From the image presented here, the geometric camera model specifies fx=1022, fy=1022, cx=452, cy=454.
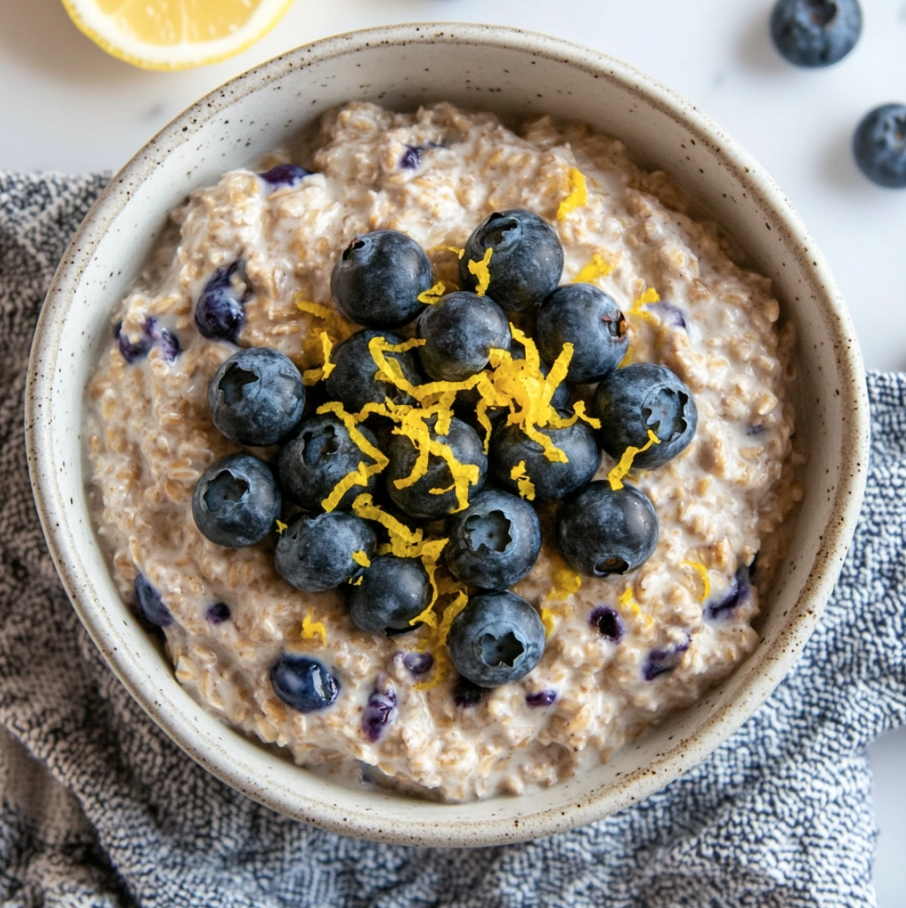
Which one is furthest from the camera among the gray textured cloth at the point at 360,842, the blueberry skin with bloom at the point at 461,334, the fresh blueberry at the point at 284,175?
the gray textured cloth at the point at 360,842

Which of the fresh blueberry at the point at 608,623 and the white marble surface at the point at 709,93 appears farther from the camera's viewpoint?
the white marble surface at the point at 709,93

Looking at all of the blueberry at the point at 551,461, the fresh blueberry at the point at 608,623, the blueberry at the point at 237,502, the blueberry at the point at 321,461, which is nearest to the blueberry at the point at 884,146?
the blueberry at the point at 551,461

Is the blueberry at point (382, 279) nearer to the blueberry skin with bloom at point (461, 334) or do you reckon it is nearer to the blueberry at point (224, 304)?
the blueberry skin with bloom at point (461, 334)

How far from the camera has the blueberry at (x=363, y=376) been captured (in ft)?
4.93

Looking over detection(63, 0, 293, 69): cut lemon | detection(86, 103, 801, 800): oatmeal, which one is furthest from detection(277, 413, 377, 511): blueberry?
detection(63, 0, 293, 69): cut lemon

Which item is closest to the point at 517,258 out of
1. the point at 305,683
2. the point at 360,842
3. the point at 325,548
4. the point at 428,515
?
the point at 428,515

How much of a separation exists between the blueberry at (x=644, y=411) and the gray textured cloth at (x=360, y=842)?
700mm

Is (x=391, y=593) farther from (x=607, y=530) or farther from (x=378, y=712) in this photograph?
(x=607, y=530)

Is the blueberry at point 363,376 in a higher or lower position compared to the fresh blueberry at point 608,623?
higher

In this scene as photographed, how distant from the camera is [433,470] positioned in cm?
146

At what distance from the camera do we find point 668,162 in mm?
1806

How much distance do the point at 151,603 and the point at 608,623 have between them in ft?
2.42

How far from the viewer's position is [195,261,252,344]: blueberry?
161cm

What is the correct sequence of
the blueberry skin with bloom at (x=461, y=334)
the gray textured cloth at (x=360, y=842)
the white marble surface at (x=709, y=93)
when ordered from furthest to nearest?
1. the white marble surface at (x=709, y=93)
2. the gray textured cloth at (x=360, y=842)
3. the blueberry skin with bloom at (x=461, y=334)
